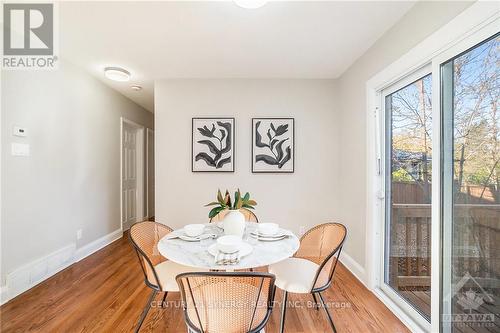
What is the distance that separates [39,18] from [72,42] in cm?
34

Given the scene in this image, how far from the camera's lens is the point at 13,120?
83.0 inches

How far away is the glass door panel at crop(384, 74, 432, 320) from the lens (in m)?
1.77

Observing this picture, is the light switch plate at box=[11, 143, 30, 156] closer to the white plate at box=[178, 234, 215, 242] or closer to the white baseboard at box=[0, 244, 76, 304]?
the white baseboard at box=[0, 244, 76, 304]

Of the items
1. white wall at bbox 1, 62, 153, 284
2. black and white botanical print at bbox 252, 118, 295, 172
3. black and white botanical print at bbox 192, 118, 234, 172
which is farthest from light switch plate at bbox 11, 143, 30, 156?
black and white botanical print at bbox 252, 118, 295, 172

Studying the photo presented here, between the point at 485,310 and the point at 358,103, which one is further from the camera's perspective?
the point at 358,103

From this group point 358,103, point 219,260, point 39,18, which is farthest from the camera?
point 358,103

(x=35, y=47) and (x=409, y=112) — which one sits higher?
(x=35, y=47)

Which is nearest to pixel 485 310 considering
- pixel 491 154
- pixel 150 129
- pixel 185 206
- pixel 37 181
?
pixel 491 154

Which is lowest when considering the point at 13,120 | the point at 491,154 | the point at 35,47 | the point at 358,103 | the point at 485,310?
the point at 485,310

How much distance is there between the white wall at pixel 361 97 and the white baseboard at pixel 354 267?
60 mm

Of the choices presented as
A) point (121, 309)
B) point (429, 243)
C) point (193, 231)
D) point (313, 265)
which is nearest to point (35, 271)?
point (121, 309)

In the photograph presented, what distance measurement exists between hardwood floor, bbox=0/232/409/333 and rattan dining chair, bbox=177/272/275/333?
76cm

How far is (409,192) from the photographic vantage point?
1.95m

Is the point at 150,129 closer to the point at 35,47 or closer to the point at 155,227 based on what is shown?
the point at 35,47
